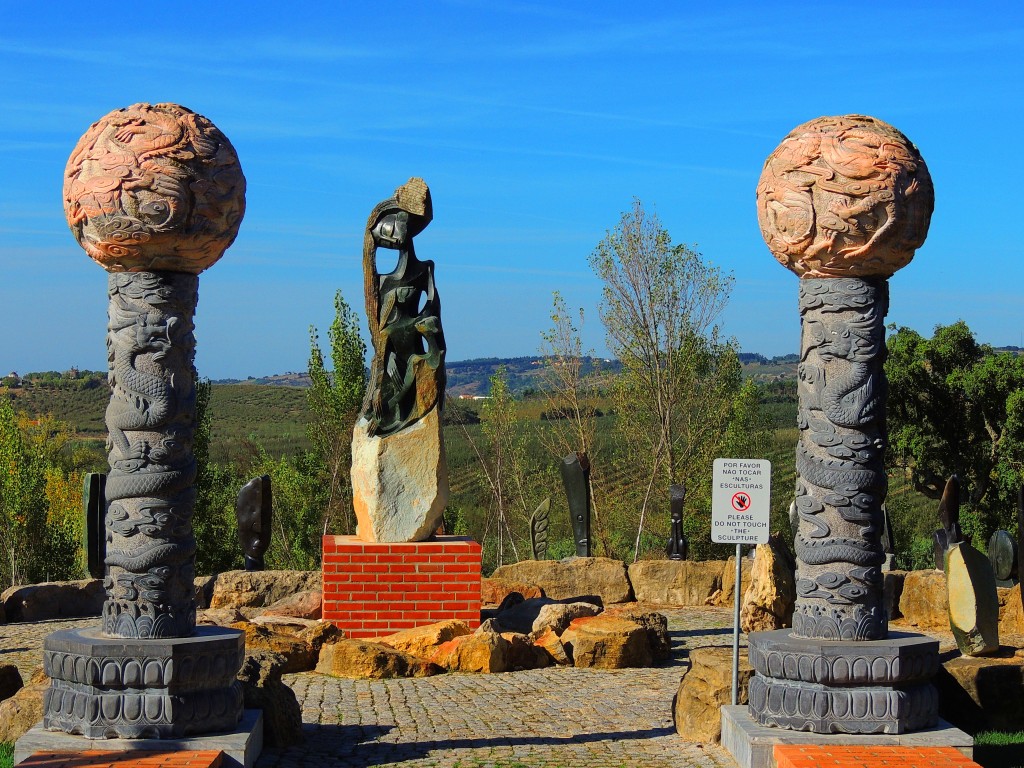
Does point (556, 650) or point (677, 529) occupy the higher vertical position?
point (677, 529)

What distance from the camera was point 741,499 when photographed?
8.69 meters

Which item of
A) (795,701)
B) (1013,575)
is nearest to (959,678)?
(795,701)

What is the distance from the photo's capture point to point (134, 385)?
7.68m

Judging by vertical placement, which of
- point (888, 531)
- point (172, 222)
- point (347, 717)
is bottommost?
point (347, 717)

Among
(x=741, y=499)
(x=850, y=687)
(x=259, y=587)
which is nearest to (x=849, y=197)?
(x=741, y=499)

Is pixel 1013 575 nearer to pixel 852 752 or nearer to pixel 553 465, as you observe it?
pixel 852 752

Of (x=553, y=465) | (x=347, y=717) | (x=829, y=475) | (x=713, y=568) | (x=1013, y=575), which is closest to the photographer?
(x=829, y=475)

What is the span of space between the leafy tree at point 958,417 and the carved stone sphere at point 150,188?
848 inches

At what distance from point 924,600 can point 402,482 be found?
20.7 ft

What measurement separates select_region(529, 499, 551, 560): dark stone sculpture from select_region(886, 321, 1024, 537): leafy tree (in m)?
10.3

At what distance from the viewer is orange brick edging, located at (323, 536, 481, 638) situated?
1289 centimetres

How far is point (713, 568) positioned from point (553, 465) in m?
13.2

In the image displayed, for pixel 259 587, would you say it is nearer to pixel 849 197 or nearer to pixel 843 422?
pixel 843 422

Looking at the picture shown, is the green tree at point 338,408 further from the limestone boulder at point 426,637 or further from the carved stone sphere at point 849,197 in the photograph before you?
the carved stone sphere at point 849,197
